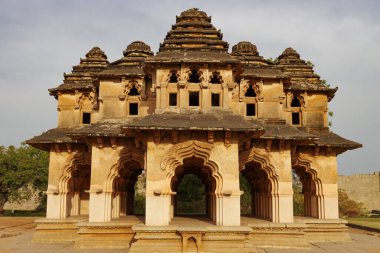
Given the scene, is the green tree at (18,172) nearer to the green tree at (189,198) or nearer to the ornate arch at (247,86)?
the green tree at (189,198)

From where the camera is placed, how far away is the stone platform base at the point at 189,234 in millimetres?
13094

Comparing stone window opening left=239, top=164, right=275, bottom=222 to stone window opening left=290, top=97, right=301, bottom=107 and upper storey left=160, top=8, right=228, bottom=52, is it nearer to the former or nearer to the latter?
stone window opening left=290, top=97, right=301, bottom=107

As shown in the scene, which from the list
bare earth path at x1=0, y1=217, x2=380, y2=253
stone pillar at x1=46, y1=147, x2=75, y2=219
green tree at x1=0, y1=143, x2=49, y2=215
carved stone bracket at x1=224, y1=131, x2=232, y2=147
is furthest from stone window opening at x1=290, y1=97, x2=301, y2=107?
green tree at x1=0, y1=143, x2=49, y2=215

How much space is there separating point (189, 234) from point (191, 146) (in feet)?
10.0

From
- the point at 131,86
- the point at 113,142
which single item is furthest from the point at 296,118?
the point at 113,142

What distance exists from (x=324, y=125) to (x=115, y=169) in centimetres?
1134

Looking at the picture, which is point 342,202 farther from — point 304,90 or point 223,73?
point 223,73

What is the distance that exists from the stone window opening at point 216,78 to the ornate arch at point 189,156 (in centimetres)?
309

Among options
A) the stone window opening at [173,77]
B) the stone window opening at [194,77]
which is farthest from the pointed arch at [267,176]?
the stone window opening at [173,77]

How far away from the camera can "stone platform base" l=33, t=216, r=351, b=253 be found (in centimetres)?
1309

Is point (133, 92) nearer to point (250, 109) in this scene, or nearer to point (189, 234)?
point (250, 109)

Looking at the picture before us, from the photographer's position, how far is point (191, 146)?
13.8 meters

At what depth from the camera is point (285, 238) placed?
1590 cm

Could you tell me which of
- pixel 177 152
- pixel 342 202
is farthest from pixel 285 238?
pixel 342 202
